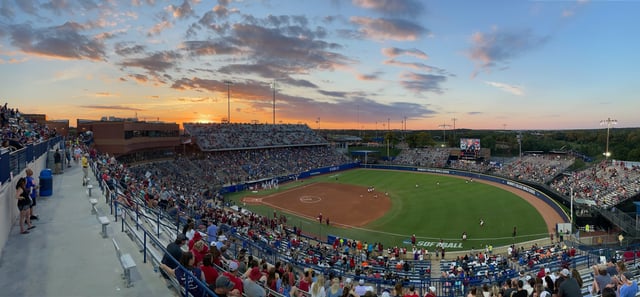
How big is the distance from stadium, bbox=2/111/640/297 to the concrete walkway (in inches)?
11.3

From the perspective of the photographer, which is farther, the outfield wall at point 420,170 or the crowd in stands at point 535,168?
the crowd in stands at point 535,168

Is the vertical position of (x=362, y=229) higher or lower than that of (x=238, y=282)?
lower

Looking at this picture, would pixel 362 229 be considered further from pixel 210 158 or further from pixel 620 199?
pixel 210 158

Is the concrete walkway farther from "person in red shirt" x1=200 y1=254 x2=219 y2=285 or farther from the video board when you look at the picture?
the video board

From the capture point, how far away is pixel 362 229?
98.3 feet

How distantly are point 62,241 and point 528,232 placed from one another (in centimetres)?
3151

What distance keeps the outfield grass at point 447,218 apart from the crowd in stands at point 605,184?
544cm

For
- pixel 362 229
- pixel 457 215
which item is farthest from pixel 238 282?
pixel 457 215

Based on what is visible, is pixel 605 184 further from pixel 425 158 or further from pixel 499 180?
pixel 425 158

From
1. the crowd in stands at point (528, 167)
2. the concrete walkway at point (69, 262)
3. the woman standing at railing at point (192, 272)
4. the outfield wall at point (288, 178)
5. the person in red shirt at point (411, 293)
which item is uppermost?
the woman standing at railing at point (192, 272)

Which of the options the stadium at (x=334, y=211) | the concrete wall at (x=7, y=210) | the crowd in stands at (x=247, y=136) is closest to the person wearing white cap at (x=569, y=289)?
the stadium at (x=334, y=211)

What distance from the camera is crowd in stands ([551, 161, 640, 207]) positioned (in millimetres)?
31734

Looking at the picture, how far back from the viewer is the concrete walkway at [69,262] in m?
6.78

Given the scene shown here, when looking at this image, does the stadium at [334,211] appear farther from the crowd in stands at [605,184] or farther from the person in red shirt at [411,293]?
the person in red shirt at [411,293]
